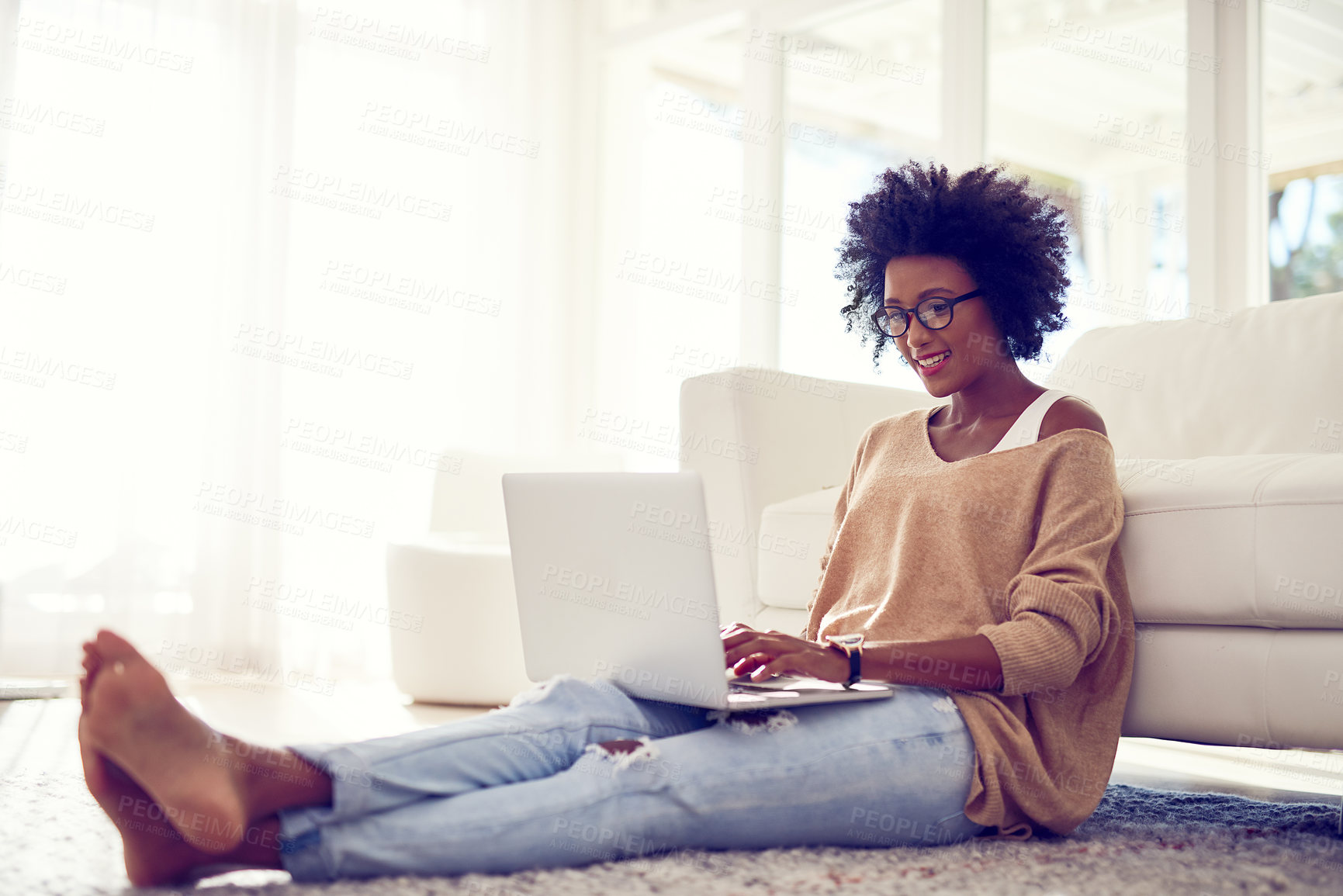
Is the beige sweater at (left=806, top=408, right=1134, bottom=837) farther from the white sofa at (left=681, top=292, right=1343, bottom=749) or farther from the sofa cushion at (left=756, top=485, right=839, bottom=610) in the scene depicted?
the sofa cushion at (left=756, top=485, right=839, bottom=610)

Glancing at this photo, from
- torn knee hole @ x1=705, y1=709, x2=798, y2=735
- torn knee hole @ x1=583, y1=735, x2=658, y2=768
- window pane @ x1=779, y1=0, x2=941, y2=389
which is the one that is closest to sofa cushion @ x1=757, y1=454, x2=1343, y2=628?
torn knee hole @ x1=705, y1=709, x2=798, y2=735

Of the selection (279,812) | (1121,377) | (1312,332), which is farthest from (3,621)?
(1312,332)

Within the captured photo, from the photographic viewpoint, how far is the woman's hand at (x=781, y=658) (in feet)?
4.09

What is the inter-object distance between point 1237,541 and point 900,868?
621mm

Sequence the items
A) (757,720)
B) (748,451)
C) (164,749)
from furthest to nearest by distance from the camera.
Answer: (748,451) < (757,720) < (164,749)

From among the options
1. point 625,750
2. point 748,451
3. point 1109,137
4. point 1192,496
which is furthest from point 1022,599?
point 1109,137

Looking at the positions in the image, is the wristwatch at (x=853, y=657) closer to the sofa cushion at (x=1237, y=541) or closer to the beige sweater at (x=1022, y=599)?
the beige sweater at (x=1022, y=599)

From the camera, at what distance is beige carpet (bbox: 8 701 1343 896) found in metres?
1.08

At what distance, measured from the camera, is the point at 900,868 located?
3.90 feet

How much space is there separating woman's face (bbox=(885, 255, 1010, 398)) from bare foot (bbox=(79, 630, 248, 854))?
0.97m

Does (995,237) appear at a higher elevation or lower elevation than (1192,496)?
higher

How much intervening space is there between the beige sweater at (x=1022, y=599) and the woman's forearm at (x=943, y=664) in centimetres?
1

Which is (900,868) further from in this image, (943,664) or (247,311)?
(247,311)

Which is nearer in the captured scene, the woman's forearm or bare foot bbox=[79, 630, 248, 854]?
bare foot bbox=[79, 630, 248, 854]
